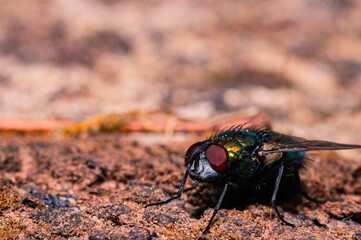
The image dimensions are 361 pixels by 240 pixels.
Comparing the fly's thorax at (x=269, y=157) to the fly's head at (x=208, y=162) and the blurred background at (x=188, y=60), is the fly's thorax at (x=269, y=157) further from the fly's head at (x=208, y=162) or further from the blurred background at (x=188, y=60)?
the blurred background at (x=188, y=60)

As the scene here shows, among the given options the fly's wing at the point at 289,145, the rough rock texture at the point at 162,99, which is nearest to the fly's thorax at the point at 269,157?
the fly's wing at the point at 289,145

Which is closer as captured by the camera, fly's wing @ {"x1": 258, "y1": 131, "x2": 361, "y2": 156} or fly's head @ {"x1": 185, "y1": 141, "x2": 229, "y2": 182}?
fly's head @ {"x1": 185, "y1": 141, "x2": 229, "y2": 182}

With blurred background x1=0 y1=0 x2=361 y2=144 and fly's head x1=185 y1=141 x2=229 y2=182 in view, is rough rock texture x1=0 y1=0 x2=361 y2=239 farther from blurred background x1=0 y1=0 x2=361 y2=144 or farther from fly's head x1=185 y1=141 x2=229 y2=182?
fly's head x1=185 y1=141 x2=229 y2=182

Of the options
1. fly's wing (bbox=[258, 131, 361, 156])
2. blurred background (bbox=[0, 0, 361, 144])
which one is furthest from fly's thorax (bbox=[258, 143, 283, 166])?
blurred background (bbox=[0, 0, 361, 144])

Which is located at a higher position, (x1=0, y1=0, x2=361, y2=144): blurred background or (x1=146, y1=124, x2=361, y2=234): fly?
(x1=0, y1=0, x2=361, y2=144): blurred background

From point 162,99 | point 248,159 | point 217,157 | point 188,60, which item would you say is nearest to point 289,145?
point 248,159

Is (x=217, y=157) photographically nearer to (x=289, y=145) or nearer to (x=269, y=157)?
(x=269, y=157)

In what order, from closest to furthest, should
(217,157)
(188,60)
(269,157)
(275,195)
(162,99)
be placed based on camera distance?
(217,157) → (275,195) → (269,157) → (162,99) → (188,60)

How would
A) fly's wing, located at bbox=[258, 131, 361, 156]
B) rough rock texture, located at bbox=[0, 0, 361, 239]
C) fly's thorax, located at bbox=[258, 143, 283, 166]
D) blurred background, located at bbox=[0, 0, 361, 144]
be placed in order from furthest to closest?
blurred background, located at bbox=[0, 0, 361, 144] < fly's thorax, located at bbox=[258, 143, 283, 166] < fly's wing, located at bbox=[258, 131, 361, 156] < rough rock texture, located at bbox=[0, 0, 361, 239]
